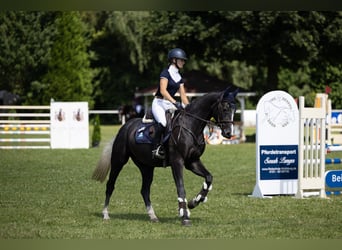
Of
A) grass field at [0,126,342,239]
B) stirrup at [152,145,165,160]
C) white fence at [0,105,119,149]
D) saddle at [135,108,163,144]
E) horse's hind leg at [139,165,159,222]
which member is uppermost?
saddle at [135,108,163,144]

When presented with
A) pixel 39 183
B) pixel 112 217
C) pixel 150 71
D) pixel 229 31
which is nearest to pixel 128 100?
pixel 150 71

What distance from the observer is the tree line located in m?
33.9

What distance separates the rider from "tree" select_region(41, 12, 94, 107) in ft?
138

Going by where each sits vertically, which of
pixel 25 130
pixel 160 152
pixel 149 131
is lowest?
pixel 25 130

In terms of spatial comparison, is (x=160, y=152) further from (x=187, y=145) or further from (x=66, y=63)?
(x=66, y=63)

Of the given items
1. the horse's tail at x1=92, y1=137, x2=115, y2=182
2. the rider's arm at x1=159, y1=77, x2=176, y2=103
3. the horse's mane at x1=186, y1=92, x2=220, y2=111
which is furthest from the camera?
the horse's tail at x1=92, y1=137, x2=115, y2=182

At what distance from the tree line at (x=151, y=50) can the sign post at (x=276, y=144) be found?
63.4ft

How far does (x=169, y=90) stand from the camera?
30.7 feet

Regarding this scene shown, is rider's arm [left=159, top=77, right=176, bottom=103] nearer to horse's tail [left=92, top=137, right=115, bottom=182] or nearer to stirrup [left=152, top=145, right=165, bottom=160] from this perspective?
stirrup [left=152, top=145, right=165, bottom=160]

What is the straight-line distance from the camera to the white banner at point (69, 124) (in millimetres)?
26312

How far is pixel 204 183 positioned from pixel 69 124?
18070 millimetres

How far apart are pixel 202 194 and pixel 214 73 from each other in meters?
45.5

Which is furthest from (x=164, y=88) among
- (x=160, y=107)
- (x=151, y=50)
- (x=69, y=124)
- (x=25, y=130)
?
(x=151, y=50)

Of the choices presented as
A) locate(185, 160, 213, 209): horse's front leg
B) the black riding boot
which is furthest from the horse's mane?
locate(185, 160, 213, 209): horse's front leg
